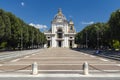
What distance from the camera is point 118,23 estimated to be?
67.0m

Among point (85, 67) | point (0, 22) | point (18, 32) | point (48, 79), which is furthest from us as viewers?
point (18, 32)

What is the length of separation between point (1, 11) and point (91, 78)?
53.6 metres

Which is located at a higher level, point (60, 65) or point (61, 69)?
point (60, 65)

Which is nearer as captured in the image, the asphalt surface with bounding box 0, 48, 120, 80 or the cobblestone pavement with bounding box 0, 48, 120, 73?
the asphalt surface with bounding box 0, 48, 120, 80

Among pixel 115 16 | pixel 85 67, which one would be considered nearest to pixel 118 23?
pixel 115 16

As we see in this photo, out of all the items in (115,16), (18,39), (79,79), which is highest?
(115,16)

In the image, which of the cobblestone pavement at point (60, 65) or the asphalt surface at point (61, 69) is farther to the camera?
the cobblestone pavement at point (60, 65)

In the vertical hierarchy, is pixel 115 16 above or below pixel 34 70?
above

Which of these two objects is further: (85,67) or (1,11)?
(1,11)

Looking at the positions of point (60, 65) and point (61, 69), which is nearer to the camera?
point (61, 69)

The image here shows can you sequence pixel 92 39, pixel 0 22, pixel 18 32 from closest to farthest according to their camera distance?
pixel 0 22 < pixel 18 32 < pixel 92 39

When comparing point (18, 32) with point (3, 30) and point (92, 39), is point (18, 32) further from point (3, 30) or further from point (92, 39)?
point (92, 39)

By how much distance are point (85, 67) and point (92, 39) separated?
91.6m

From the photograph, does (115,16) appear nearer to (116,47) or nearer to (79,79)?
(116,47)
